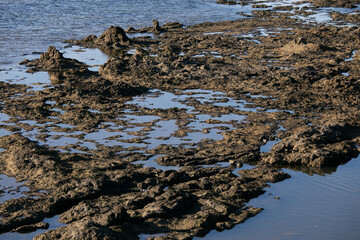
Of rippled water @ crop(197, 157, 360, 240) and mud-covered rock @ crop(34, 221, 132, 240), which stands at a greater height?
mud-covered rock @ crop(34, 221, 132, 240)

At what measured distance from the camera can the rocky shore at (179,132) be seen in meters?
7.18

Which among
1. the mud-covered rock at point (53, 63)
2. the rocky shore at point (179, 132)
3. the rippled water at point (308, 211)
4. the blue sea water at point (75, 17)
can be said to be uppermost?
the blue sea water at point (75, 17)

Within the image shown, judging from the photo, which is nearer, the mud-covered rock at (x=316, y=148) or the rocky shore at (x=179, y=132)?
the rocky shore at (x=179, y=132)

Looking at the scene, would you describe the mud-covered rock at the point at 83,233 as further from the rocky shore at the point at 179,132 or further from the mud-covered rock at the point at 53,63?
the mud-covered rock at the point at 53,63

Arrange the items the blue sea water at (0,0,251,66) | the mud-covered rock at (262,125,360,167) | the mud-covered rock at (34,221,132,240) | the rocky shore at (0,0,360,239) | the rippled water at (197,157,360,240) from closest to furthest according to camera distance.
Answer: the mud-covered rock at (34,221,132,240), the rippled water at (197,157,360,240), the rocky shore at (0,0,360,239), the mud-covered rock at (262,125,360,167), the blue sea water at (0,0,251,66)

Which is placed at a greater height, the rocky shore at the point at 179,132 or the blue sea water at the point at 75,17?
the blue sea water at the point at 75,17

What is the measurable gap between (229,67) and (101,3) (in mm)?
21640

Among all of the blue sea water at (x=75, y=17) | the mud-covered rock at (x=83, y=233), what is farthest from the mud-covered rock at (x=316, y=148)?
the blue sea water at (x=75, y=17)

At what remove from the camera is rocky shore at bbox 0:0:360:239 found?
7.18 m

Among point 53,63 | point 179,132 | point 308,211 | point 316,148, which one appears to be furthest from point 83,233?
point 53,63

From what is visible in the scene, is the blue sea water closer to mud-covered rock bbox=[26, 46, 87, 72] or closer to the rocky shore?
mud-covered rock bbox=[26, 46, 87, 72]

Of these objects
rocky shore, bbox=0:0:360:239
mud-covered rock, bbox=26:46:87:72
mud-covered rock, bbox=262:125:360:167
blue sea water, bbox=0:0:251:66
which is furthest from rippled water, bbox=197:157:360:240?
blue sea water, bbox=0:0:251:66

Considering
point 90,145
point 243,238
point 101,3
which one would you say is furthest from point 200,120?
point 101,3

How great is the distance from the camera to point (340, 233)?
Answer: 6.94 m
